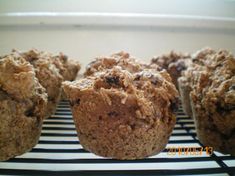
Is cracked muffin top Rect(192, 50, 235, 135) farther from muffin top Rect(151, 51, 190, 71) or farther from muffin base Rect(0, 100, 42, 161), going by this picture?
muffin base Rect(0, 100, 42, 161)

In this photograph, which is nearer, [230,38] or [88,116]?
[88,116]

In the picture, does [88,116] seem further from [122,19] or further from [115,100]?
[122,19]

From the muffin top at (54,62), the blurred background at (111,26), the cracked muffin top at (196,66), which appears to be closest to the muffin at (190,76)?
the cracked muffin top at (196,66)

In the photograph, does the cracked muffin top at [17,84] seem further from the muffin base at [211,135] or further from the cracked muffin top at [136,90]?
the muffin base at [211,135]

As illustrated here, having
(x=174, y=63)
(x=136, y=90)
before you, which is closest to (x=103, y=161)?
(x=136, y=90)

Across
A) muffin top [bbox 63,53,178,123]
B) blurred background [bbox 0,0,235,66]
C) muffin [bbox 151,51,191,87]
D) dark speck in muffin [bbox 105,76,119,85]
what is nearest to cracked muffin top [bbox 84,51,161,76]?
muffin top [bbox 63,53,178,123]

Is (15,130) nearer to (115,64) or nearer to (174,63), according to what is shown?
(115,64)

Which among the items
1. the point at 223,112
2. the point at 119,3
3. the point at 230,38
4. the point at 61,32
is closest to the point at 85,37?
the point at 61,32
